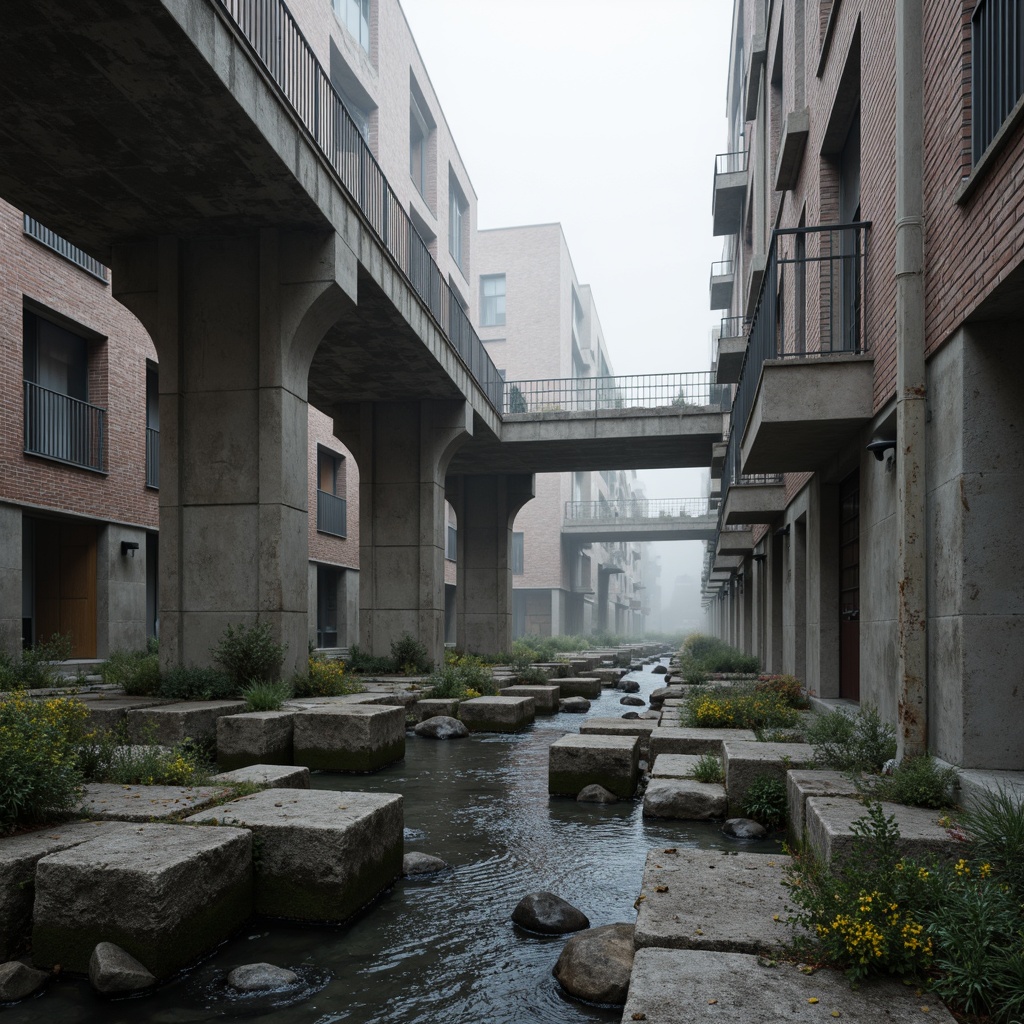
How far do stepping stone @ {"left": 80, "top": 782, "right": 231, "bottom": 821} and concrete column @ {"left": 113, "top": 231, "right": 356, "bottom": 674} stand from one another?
558 cm

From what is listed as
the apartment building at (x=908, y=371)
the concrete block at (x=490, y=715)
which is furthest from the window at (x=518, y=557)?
the apartment building at (x=908, y=371)

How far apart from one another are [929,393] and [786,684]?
630cm

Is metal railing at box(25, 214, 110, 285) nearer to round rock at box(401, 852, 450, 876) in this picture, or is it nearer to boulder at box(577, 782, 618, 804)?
boulder at box(577, 782, 618, 804)

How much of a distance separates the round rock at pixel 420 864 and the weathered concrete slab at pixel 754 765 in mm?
2328

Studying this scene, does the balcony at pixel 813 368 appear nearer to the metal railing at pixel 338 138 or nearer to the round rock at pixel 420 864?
the round rock at pixel 420 864

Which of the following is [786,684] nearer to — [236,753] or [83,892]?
[236,753]

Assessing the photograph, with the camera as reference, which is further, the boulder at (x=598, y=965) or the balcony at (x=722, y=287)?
the balcony at (x=722, y=287)

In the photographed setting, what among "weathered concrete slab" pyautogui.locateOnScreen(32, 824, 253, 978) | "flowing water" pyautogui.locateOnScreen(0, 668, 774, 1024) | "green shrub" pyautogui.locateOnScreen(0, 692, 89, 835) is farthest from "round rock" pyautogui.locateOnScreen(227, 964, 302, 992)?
"green shrub" pyautogui.locateOnScreen(0, 692, 89, 835)

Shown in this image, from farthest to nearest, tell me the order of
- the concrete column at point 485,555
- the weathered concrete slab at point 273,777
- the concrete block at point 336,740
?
A: the concrete column at point 485,555
the concrete block at point 336,740
the weathered concrete slab at point 273,777

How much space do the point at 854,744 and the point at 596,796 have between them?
8.03 ft

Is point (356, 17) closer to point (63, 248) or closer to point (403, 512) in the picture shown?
point (63, 248)

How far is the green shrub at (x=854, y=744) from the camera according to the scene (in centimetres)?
660

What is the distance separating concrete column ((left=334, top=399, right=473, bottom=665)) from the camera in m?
19.4

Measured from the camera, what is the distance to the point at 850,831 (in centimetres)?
451
